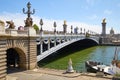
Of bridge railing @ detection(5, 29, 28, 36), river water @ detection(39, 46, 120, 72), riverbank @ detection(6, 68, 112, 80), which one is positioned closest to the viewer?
riverbank @ detection(6, 68, 112, 80)

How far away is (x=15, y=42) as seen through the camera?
2611cm

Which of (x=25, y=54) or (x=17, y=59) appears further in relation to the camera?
(x=17, y=59)

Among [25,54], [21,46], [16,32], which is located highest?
[16,32]

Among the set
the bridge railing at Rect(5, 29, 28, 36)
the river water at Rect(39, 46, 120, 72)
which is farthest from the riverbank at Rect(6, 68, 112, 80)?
the river water at Rect(39, 46, 120, 72)

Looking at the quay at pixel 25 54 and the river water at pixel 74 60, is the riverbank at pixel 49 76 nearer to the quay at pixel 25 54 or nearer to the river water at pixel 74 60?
the quay at pixel 25 54

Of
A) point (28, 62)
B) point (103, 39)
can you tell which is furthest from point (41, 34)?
point (103, 39)

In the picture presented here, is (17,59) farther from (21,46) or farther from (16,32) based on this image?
(16,32)

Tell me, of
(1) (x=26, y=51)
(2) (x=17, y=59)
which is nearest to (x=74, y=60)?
(2) (x=17, y=59)

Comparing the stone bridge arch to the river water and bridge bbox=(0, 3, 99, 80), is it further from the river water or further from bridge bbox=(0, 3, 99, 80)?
the river water

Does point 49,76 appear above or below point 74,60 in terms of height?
above

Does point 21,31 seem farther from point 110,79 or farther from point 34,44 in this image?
point 110,79

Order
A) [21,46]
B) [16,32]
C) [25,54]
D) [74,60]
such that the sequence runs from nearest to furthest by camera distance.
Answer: [16,32] → [21,46] → [25,54] → [74,60]

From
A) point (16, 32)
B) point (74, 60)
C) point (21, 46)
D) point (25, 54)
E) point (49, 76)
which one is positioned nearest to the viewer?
point (49, 76)

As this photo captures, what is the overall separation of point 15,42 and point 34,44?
14.7 ft
